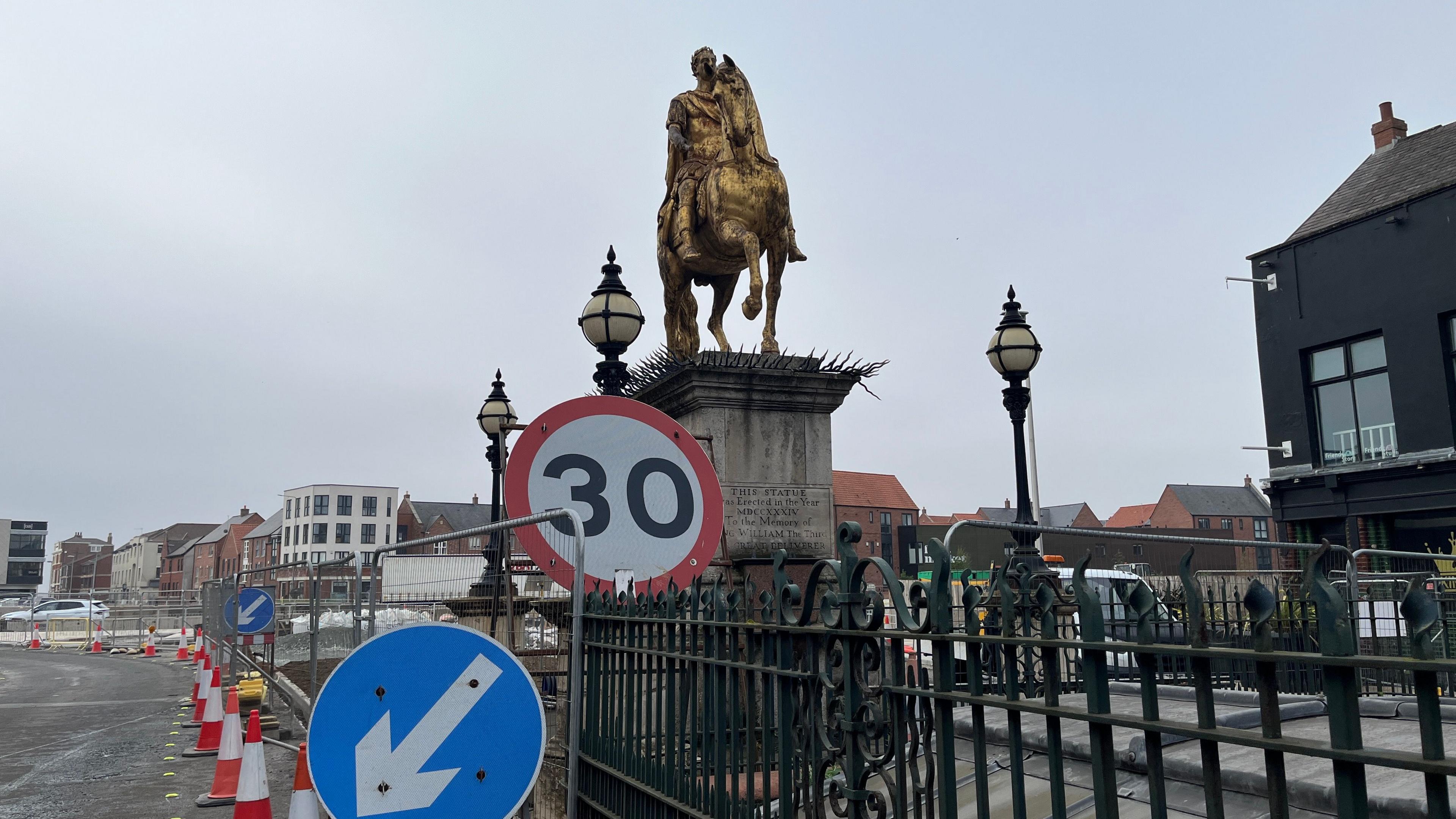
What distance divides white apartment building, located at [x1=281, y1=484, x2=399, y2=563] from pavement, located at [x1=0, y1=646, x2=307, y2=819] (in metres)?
79.5

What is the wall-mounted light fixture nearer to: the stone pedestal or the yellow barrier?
the stone pedestal

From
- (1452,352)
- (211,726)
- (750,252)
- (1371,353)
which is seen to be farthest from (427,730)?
(1371,353)

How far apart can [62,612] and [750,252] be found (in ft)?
171

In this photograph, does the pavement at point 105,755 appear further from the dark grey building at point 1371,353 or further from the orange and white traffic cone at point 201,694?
the dark grey building at point 1371,353

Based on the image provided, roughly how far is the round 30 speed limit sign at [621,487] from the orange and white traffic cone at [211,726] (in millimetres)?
9157

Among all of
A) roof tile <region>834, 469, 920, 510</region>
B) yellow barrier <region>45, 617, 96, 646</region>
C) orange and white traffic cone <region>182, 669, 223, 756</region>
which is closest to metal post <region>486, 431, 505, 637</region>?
orange and white traffic cone <region>182, 669, 223, 756</region>

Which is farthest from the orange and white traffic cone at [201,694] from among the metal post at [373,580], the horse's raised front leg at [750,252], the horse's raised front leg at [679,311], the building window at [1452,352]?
the building window at [1452,352]

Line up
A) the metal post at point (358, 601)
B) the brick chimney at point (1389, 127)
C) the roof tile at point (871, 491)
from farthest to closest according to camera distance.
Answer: the roof tile at point (871, 491) → the brick chimney at point (1389, 127) → the metal post at point (358, 601)

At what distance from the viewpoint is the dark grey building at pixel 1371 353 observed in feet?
71.2

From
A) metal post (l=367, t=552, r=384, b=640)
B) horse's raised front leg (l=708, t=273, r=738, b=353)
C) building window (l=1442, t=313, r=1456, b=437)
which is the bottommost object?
metal post (l=367, t=552, r=384, b=640)

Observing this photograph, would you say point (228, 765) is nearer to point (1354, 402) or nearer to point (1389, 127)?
point (1354, 402)

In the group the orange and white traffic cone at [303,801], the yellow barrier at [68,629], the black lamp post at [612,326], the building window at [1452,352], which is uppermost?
the building window at [1452,352]

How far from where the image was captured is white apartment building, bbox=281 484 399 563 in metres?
97.8

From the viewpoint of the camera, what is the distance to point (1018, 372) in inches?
454
